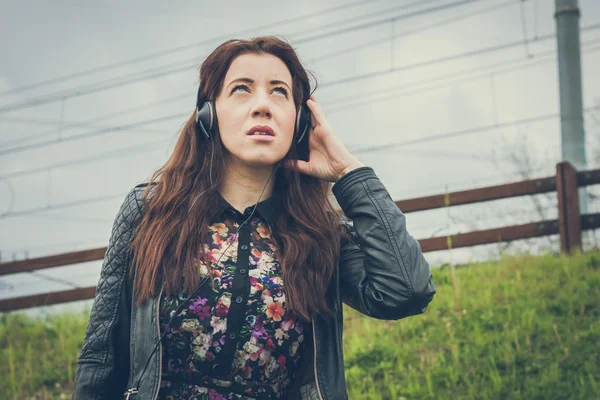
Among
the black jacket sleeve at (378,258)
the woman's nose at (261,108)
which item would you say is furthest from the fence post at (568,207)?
the woman's nose at (261,108)

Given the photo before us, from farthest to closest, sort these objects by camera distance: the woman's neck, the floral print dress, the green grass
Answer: the green grass, the woman's neck, the floral print dress

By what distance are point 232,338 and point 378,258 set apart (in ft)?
2.00

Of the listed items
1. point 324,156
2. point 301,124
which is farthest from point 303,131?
point 324,156

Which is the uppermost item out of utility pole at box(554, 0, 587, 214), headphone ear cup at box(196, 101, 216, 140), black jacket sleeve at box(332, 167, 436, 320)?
utility pole at box(554, 0, 587, 214)

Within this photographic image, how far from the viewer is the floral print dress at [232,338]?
2455 millimetres

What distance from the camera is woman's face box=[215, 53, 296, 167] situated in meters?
2.70

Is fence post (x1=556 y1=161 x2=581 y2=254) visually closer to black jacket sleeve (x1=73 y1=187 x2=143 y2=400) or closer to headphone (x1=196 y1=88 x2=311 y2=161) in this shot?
headphone (x1=196 y1=88 x2=311 y2=161)

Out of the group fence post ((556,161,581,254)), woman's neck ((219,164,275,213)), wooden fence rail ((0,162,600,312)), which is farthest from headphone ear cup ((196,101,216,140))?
fence post ((556,161,581,254))

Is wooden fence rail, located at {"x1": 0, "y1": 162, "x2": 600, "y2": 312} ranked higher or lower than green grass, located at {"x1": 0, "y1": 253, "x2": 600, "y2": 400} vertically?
higher

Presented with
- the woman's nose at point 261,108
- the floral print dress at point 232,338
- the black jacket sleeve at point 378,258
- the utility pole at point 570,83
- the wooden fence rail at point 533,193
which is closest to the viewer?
the floral print dress at point 232,338

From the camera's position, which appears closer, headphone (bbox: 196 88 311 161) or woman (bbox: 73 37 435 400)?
woman (bbox: 73 37 435 400)

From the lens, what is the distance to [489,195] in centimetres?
705

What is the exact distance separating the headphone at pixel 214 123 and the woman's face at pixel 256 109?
3 cm

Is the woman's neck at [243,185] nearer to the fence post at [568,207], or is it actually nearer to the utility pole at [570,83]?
the fence post at [568,207]
